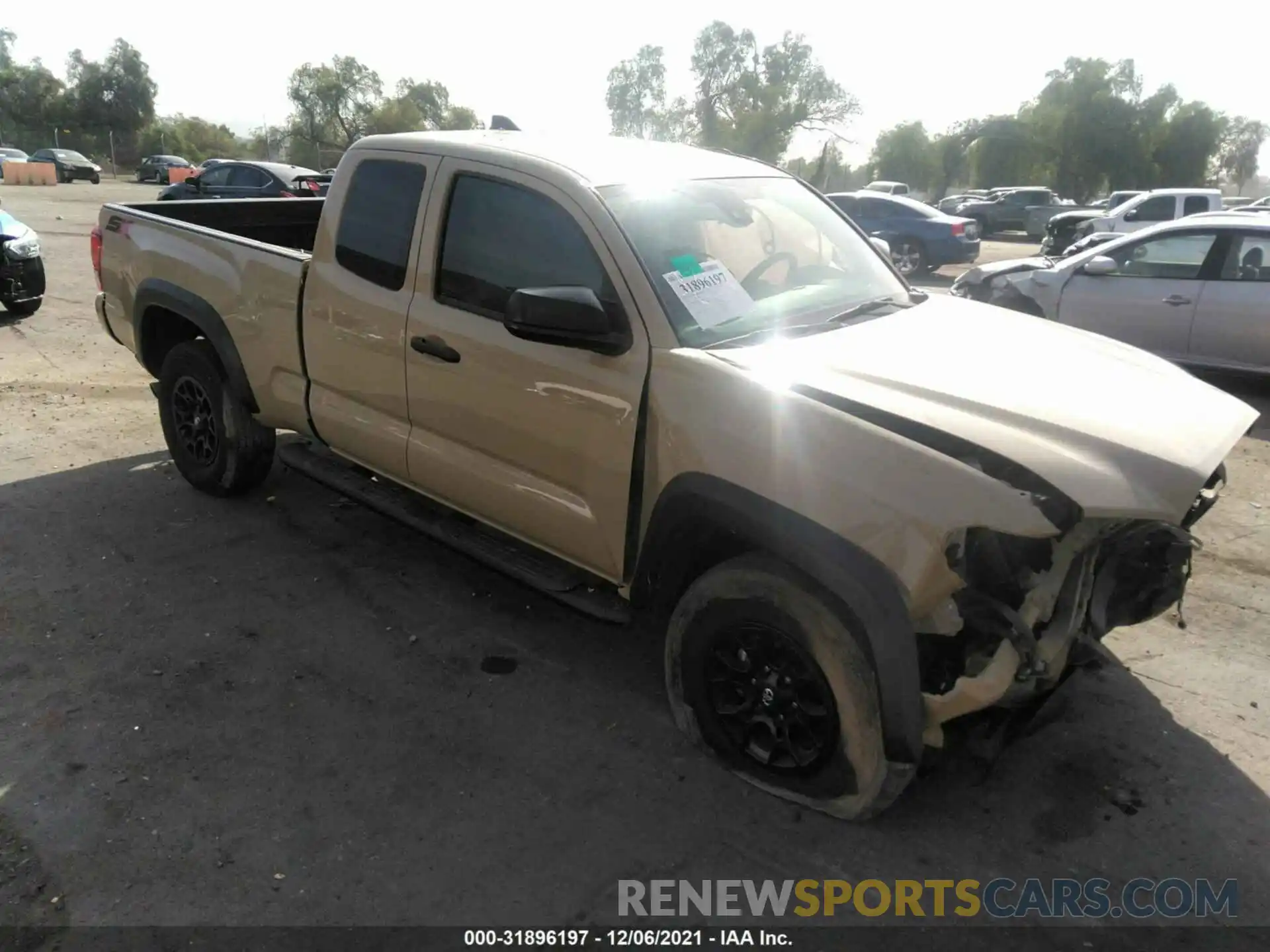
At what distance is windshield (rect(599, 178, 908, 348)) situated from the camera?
3096mm

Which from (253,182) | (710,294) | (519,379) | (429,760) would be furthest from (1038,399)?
(253,182)

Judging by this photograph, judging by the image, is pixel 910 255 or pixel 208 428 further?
pixel 910 255

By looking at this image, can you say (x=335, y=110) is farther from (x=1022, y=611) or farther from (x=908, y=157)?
(x=1022, y=611)

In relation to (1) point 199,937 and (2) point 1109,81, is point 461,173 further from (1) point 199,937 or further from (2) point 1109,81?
(2) point 1109,81

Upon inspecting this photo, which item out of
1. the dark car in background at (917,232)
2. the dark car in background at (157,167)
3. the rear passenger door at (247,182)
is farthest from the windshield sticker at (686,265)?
the dark car in background at (157,167)

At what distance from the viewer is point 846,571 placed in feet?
8.32

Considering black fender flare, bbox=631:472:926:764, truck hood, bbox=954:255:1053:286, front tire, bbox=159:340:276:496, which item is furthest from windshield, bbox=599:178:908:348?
truck hood, bbox=954:255:1053:286

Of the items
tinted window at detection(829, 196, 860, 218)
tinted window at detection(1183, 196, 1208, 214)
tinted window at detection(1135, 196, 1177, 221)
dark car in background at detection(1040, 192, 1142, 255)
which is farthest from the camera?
dark car in background at detection(1040, 192, 1142, 255)

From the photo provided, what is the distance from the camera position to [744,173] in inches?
152

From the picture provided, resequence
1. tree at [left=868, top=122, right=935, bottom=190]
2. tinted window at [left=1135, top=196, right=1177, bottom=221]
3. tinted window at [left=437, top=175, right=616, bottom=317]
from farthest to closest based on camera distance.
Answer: tree at [left=868, top=122, right=935, bottom=190]
tinted window at [left=1135, top=196, right=1177, bottom=221]
tinted window at [left=437, top=175, right=616, bottom=317]

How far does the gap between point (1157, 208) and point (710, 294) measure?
2052 centimetres

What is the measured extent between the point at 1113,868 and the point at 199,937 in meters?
2.57

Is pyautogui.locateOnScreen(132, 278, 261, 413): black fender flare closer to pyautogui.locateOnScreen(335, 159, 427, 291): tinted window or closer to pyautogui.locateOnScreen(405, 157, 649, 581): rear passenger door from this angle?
pyautogui.locateOnScreen(335, 159, 427, 291): tinted window

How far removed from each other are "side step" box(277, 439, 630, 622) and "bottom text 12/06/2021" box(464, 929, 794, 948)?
101cm
